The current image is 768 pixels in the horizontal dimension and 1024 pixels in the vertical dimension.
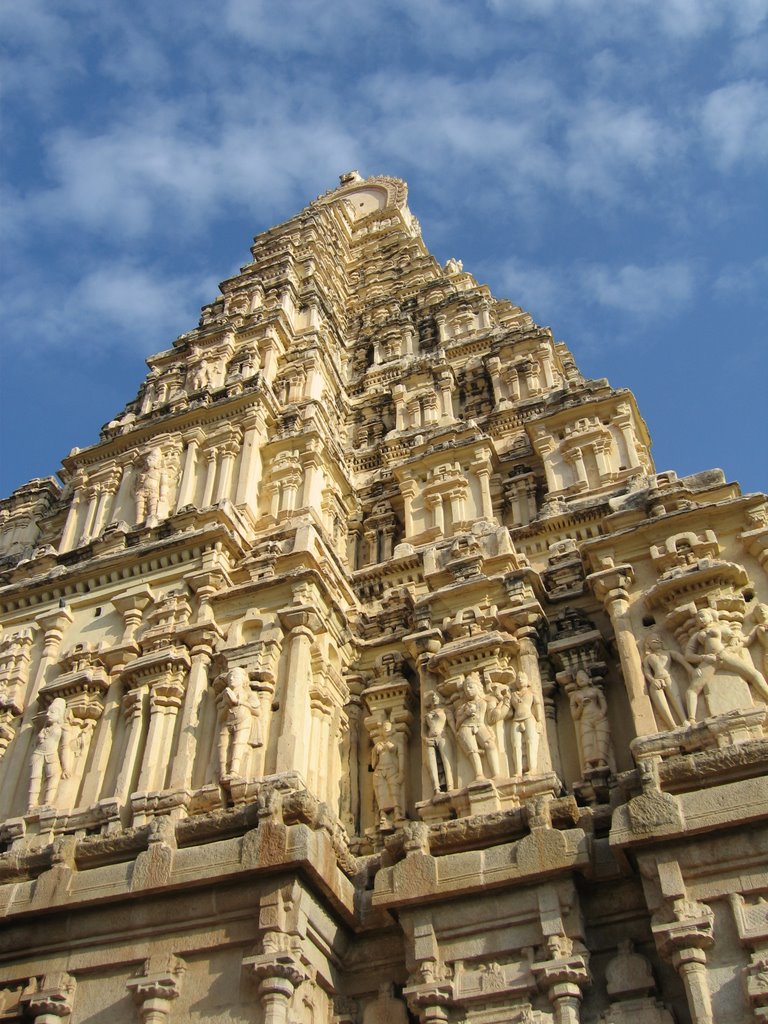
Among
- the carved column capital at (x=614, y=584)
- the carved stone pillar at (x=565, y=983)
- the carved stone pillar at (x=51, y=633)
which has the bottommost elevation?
the carved stone pillar at (x=565, y=983)

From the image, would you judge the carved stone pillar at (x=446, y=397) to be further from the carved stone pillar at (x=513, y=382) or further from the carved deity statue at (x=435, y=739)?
the carved deity statue at (x=435, y=739)

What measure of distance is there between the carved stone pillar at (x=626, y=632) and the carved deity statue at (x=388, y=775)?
11.7 ft

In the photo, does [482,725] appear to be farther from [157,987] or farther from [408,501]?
[408,501]

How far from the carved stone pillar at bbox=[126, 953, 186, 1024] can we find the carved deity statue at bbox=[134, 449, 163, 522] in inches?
377

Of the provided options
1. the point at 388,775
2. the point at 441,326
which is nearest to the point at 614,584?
the point at 388,775

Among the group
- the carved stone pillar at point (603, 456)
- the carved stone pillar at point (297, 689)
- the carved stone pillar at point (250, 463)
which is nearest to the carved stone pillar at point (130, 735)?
the carved stone pillar at point (297, 689)

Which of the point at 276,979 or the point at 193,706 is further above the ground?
the point at 193,706

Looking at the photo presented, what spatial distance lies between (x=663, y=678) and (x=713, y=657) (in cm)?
67

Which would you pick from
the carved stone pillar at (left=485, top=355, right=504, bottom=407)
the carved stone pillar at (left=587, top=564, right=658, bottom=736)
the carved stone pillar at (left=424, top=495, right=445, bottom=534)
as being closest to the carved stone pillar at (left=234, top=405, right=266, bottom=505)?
the carved stone pillar at (left=424, top=495, right=445, bottom=534)

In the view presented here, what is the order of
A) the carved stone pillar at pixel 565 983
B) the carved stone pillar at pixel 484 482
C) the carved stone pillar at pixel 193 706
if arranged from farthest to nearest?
1. the carved stone pillar at pixel 484 482
2. the carved stone pillar at pixel 193 706
3. the carved stone pillar at pixel 565 983

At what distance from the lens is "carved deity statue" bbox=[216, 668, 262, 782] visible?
12.6 metres

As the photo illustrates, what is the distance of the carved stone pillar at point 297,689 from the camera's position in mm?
12570

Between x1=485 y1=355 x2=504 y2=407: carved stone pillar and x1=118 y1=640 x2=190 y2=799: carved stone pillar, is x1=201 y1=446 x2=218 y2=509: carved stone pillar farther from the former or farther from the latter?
x1=485 y1=355 x2=504 y2=407: carved stone pillar

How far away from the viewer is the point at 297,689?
13344 mm
